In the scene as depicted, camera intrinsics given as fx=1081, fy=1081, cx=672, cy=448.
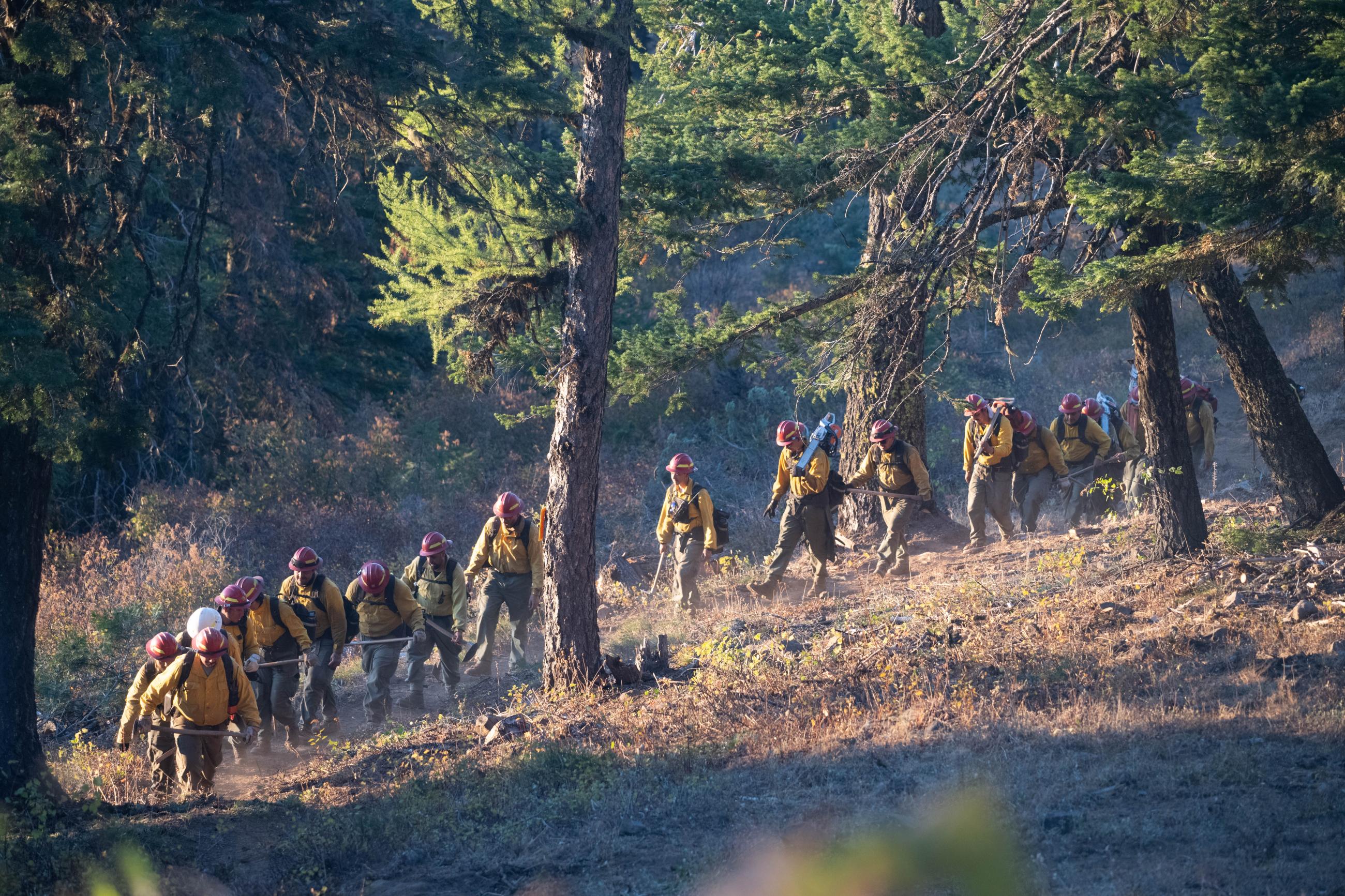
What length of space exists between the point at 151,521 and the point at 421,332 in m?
8.04

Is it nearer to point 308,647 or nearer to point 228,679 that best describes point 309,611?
point 308,647

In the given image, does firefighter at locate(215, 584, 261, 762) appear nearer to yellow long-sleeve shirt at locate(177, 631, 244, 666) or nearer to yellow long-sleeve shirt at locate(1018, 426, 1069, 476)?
yellow long-sleeve shirt at locate(177, 631, 244, 666)

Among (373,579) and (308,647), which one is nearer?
(308,647)

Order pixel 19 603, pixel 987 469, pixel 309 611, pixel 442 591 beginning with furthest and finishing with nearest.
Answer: pixel 987 469, pixel 442 591, pixel 309 611, pixel 19 603

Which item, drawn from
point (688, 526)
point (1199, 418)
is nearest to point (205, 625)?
Result: point (688, 526)

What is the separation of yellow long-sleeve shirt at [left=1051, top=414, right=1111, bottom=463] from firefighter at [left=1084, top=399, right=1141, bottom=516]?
0.13 metres

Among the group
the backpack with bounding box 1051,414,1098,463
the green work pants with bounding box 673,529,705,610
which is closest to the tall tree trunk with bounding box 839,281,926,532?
the backpack with bounding box 1051,414,1098,463

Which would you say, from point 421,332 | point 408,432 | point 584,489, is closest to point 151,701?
point 584,489

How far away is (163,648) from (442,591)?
3.18m

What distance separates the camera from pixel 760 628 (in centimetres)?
1099

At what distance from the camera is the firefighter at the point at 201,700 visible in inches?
344

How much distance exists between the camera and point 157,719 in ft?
29.5

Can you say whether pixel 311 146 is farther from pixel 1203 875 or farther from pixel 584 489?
pixel 1203 875

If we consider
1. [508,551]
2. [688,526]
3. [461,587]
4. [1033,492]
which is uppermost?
[1033,492]
